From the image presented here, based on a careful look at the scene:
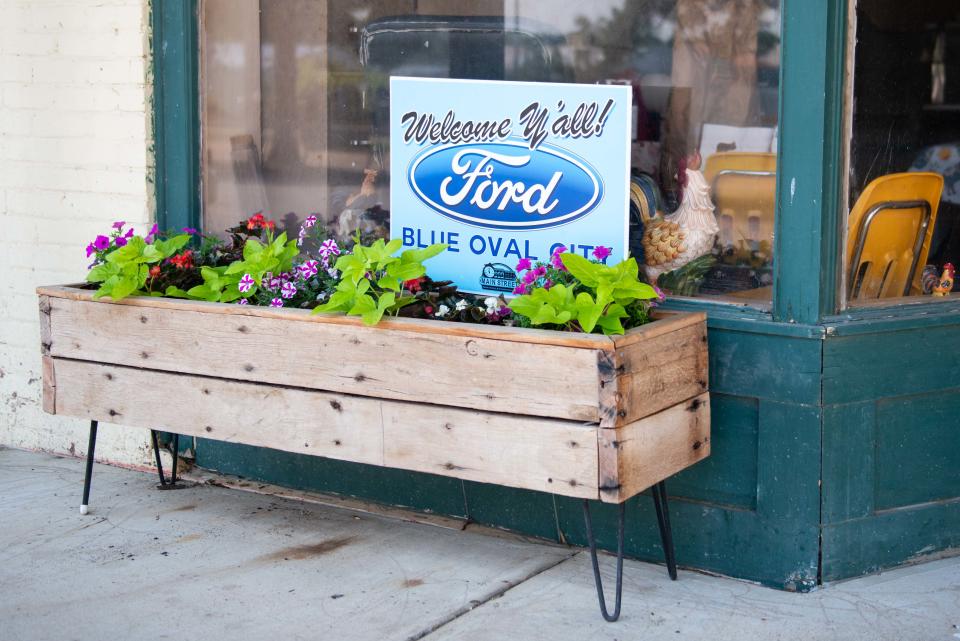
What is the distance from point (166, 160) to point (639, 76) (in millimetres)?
2077

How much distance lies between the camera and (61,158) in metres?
5.34

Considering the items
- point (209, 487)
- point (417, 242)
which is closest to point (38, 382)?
point (209, 487)

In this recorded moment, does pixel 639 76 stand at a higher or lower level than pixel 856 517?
A: higher

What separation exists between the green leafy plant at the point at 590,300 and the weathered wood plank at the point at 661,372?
4.2 inches

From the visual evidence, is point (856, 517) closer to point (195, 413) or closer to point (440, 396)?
point (440, 396)

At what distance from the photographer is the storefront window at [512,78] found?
400 centimetres

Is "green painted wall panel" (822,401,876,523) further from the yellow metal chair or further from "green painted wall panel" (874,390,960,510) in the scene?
the yellow metal chair

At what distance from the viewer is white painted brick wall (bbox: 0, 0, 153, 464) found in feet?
17.0

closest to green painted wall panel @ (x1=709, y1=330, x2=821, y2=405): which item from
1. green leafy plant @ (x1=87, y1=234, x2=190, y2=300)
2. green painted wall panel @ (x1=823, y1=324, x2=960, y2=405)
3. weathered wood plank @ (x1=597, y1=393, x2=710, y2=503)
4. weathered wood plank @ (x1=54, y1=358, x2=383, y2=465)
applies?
green painted wall panel @ (x1=823, y1=324, x2=960, y2=405)

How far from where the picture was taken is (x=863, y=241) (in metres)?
3.99

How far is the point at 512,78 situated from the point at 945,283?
1620 mm

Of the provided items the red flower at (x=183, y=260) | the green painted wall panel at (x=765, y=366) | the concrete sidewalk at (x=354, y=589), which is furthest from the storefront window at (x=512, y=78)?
the concrete sidewalk at (x=354, y=589)

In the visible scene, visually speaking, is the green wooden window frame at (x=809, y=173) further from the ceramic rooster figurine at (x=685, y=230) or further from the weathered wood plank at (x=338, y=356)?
the weathered wood plank at (x=338, y=356)

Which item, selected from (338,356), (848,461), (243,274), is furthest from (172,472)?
(848,461)
